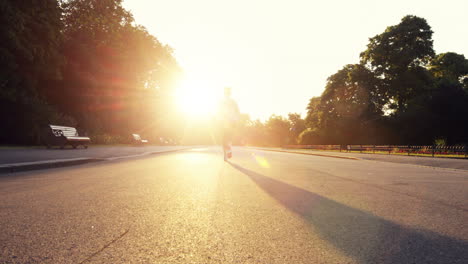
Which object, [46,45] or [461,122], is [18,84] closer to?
[46,45]

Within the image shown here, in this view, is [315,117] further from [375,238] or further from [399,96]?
[375,238]

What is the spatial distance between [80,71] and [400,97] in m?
43.5

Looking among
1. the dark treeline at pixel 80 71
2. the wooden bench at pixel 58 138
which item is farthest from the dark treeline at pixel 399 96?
the wooden bench at pixel 58 138

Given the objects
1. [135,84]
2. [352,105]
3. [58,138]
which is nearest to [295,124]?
[352,105]

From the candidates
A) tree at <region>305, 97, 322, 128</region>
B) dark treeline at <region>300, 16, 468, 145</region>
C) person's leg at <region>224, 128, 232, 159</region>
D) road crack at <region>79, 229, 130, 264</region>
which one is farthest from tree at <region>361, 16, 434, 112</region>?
road crack at <region>79, 229, 130, 264</region>

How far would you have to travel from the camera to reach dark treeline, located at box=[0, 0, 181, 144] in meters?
20.2

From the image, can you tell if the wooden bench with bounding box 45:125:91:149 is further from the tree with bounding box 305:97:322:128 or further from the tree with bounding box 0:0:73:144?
the tree with bounding box 305:97:322:128

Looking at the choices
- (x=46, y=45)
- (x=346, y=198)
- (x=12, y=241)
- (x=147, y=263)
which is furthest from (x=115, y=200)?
(x=46, y=45)

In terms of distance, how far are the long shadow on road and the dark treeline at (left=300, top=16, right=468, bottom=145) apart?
40.8m

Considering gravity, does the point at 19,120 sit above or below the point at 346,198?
above

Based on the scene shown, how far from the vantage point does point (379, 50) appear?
44.7 metres

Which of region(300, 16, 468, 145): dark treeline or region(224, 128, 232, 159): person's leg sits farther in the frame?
region(300, 16, 468, 145): dark treeline

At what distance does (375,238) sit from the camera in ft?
8.87

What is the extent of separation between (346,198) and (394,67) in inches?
1828
